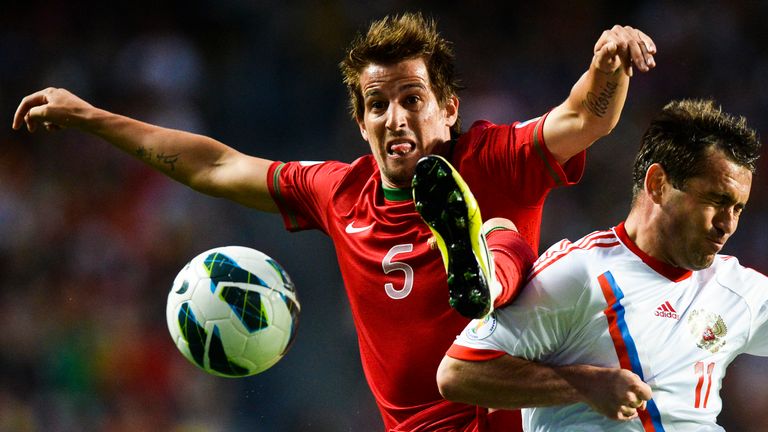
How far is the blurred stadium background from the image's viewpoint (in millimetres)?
6457

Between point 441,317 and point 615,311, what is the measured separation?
2.73 feet

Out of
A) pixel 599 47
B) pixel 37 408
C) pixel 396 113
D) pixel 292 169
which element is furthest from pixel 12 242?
pixel 599 47

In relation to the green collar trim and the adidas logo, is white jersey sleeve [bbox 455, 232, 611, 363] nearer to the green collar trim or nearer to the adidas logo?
the adidas logo

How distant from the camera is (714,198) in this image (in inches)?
109

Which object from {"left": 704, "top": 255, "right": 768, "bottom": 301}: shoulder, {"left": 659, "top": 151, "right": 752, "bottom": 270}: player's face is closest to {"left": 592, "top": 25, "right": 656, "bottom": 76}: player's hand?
{"left": 659, "top": 151, "right": 752, "bottom": 270}: player's face

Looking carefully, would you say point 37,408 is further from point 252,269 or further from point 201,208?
point 252,269

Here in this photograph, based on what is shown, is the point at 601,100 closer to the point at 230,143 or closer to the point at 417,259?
Result: the point at 417,259

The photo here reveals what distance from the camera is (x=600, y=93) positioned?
306 centimetres

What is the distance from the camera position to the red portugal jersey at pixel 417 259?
3.42 m

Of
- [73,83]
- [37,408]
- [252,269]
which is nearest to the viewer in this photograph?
[252,269]

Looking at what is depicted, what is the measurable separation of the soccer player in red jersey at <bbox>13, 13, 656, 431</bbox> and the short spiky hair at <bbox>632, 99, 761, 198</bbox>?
0.66 feet

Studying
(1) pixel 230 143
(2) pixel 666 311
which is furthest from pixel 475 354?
(1) pixel 230 143

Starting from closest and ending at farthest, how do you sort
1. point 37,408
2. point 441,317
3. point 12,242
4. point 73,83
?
point 441,317, point 37,408, point 12,242, point 73,83

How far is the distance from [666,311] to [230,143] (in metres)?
4.88
